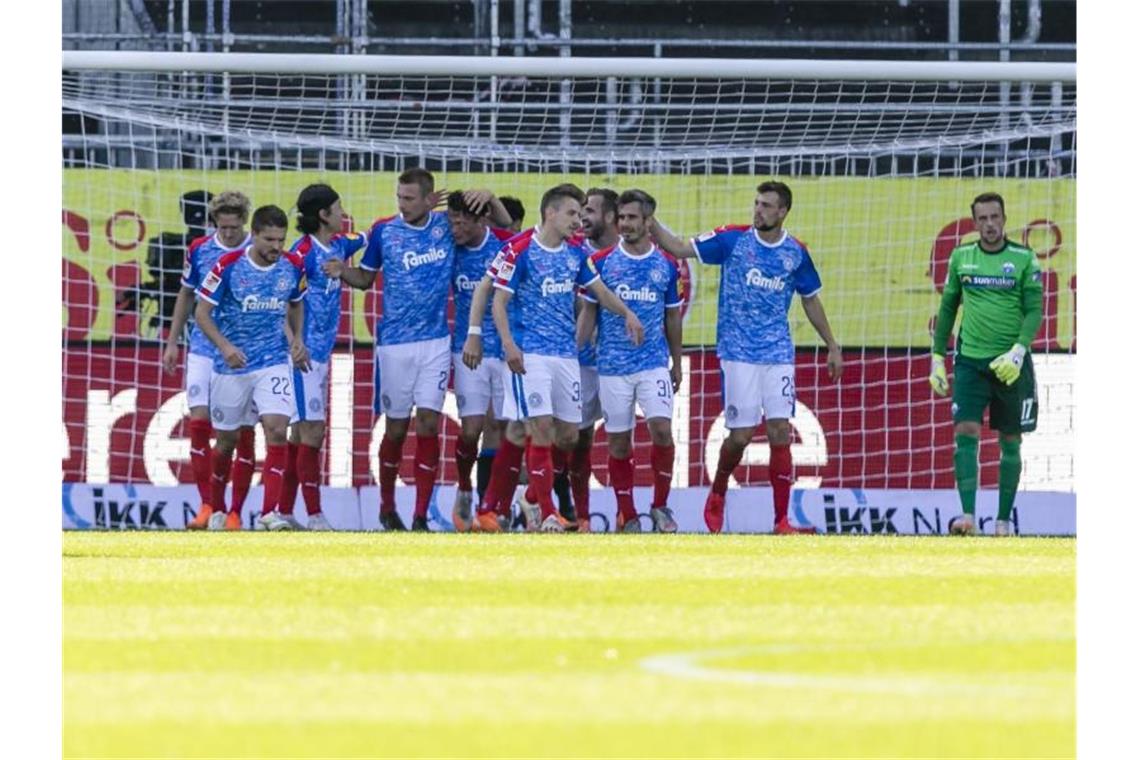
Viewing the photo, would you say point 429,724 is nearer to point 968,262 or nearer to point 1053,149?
point 968,262

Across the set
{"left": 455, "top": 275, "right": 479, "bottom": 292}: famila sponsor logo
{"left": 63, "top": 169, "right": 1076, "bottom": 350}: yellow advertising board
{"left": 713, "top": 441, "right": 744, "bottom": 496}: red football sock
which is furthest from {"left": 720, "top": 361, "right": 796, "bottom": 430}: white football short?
{"left": 63, "top": 169, "right": 1076, "bottom": 350}: yellow advertising board

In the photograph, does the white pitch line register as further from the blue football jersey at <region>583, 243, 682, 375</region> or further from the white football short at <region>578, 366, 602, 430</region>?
the white football short at <region>578, 366, 602, 430</region>

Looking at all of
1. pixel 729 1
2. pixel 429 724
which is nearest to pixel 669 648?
pixel 429 724

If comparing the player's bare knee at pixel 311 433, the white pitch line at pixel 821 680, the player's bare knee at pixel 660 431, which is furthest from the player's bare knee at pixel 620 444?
the white pitch line at pixel 821 680

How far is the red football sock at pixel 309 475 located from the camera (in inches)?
424

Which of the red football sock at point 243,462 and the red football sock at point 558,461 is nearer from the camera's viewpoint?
the red football sock at point 243,462

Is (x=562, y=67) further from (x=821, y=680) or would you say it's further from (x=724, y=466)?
(x=821, y=680)

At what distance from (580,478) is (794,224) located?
117 inches

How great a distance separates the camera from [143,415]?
12.9 meters

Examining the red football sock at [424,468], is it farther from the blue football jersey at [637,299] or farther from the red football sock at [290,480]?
the blue football jersey at [637,299]

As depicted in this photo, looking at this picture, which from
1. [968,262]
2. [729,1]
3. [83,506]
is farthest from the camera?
[729,1]

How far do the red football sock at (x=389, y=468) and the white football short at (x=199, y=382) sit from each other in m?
0.97

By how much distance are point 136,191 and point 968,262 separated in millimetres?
5094

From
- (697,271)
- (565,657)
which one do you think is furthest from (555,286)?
(565,657)
